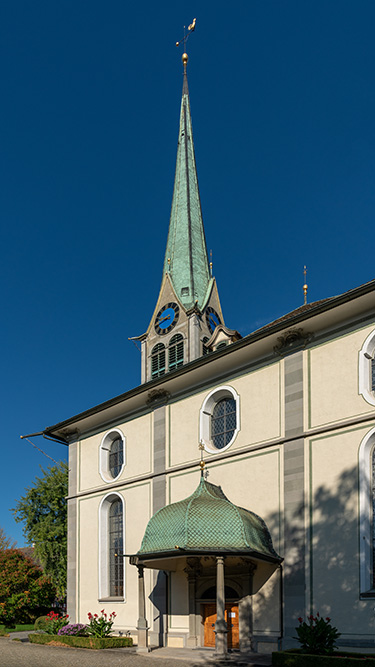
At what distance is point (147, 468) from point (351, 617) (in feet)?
34.7

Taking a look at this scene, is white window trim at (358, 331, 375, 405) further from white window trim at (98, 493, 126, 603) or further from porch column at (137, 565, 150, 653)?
white window trim at (98, 493, 126, 603)

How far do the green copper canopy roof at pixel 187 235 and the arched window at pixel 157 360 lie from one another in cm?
268

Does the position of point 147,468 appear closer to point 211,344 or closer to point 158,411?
point 158,411

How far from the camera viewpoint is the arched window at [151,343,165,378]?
36219mm

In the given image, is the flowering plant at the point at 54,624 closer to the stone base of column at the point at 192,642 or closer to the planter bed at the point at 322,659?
the stone base of column at the point at 192,642

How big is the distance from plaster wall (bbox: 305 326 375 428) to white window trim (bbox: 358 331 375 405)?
0.49ft

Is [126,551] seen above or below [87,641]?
above

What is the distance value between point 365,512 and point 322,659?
13.4 ft

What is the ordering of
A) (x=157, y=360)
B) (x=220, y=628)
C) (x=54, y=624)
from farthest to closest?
(x=157, y=360), (x=54, y=624), (x=220, y=628)

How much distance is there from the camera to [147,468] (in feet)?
85.5

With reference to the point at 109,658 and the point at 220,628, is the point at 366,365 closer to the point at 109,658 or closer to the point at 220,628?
the point at 220,628

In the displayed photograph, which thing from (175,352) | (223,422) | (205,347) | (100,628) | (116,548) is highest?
(205,347)

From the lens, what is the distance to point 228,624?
69.3ft

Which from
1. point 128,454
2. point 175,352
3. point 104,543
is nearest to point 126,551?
point 104,543
